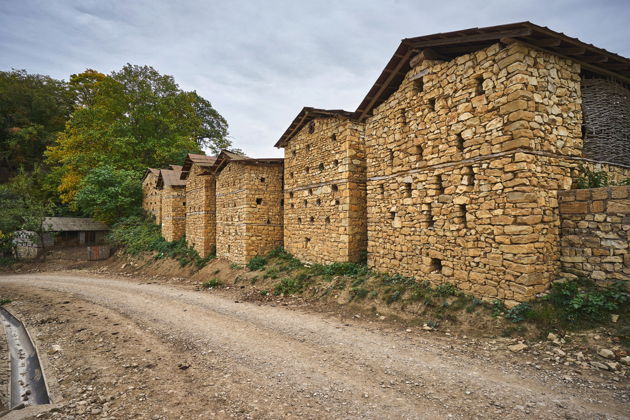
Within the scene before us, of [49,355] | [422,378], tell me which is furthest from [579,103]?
[49,355]

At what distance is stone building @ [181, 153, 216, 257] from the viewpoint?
1739cm

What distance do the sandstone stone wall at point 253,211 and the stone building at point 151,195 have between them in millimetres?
10926

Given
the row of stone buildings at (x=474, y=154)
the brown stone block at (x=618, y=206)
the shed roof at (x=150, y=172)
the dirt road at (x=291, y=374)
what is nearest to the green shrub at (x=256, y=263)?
the row of stone buildings at (x=474, y=154)

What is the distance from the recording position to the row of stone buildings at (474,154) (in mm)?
6039

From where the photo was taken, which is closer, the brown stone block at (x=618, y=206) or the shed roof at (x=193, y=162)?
the brown stone block at (x=618, y=206)

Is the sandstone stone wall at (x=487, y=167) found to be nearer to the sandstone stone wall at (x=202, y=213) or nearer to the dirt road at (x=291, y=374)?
the dirt road at (x=291, y=374)

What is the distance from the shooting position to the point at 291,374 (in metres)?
4.74

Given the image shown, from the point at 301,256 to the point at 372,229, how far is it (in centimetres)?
391

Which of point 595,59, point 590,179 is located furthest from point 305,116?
point 590,179

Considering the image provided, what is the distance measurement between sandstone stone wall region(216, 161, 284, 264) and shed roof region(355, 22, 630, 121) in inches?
297

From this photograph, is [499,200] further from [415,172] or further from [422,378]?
[422,378]

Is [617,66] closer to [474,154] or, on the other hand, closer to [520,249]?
[474,154]

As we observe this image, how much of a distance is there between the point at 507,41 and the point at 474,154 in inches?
93.9

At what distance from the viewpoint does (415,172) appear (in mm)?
8273
